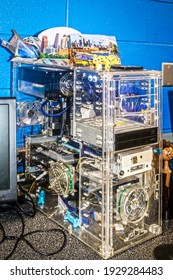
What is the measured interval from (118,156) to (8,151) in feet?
1.05

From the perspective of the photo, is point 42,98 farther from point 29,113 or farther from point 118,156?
point 118,156

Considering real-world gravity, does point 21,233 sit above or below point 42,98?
below

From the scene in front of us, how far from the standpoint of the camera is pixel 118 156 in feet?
2.94

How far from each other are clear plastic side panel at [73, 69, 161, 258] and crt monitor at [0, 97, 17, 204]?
180 millimetres

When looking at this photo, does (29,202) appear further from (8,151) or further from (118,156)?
(118,156)

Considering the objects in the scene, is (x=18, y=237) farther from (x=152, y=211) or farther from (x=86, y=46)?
(x=86, y=46)

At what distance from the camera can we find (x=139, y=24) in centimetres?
157

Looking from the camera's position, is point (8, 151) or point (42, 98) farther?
point (42, 98)

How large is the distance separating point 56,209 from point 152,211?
1.01ft

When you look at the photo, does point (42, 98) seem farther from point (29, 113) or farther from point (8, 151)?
point (8, 151)

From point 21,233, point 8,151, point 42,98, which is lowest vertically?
point 21,233

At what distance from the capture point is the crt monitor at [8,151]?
38.6 inches

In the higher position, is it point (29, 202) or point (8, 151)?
point (8, 151)

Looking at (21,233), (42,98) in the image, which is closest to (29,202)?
(21,233)
